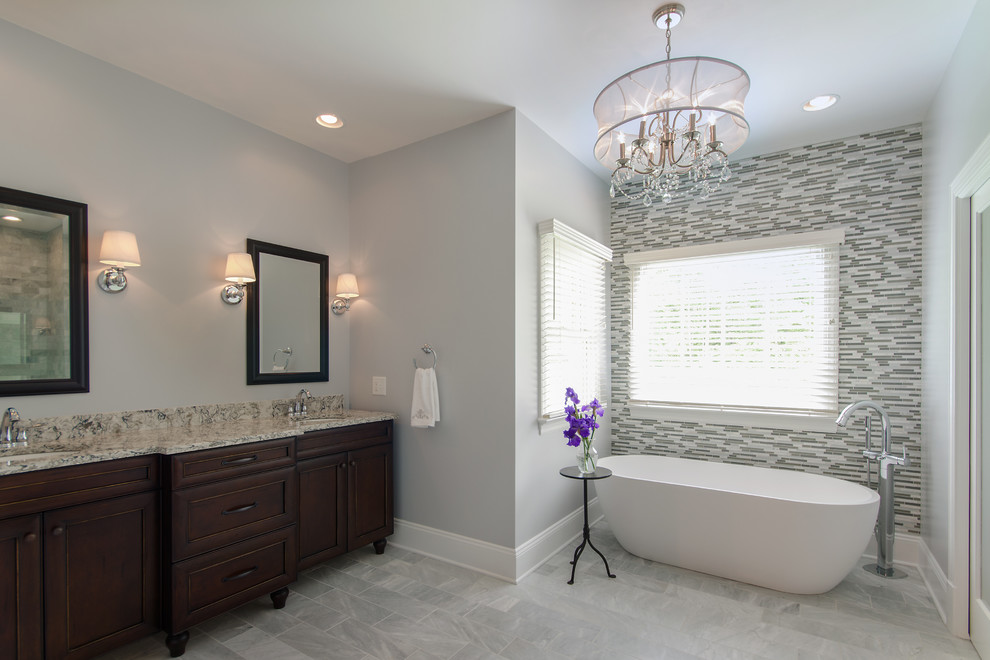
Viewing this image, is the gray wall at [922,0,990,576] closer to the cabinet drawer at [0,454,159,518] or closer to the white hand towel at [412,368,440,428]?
the white hand towel at [412,368,440,428]

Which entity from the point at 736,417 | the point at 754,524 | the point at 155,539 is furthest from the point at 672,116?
the point at 155,539

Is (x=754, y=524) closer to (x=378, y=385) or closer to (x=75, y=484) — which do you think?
(x=378, y=385)

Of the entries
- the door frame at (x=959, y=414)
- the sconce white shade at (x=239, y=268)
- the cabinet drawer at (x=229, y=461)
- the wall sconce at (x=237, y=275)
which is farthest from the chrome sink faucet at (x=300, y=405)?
the door frame at (x=959, y=414)

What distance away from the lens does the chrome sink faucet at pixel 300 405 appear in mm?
3191

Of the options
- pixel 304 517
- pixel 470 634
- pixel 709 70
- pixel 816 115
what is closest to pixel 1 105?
pixel 304 517

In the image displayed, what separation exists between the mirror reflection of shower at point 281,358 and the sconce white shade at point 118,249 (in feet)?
3.20

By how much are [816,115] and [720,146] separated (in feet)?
4.93

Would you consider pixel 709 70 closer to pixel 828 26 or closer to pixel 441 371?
pixel 828 26

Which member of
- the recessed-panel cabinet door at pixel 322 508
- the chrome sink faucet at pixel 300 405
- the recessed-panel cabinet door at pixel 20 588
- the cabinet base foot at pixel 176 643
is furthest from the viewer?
the chrome sink faucet at pixel 300 405

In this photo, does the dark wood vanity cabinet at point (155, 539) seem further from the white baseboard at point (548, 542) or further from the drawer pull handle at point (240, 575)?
the white baseboard at point (548, 542)

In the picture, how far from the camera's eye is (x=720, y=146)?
2057 millimetres

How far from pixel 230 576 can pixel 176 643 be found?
1.00ft

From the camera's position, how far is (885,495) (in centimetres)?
290

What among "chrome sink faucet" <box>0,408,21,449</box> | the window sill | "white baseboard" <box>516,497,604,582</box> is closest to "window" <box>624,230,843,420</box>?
the window sill
